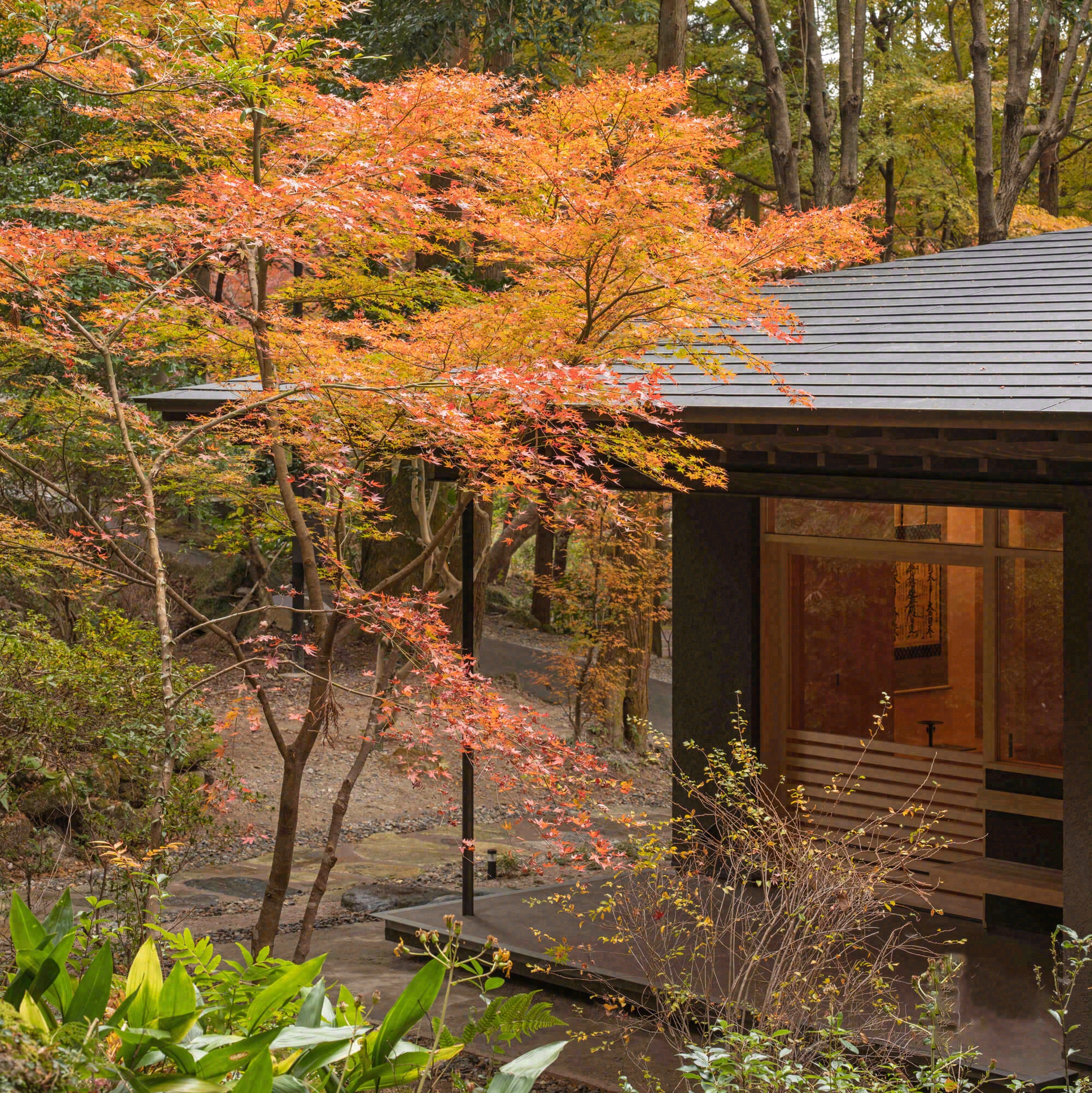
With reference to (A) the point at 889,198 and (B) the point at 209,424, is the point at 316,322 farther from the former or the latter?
(A) the point at 889,198

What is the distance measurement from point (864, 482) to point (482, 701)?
2.49m

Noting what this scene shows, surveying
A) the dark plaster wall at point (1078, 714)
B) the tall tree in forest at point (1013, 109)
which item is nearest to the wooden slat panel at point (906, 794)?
the dark plaster wall at point (1078, 714)

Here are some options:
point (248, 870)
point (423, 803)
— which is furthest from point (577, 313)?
point (423, 803)

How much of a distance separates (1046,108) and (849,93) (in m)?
3.69

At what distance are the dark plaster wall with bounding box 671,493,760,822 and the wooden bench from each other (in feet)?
5.19

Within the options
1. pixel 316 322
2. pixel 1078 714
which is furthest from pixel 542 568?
pixel 1078 714

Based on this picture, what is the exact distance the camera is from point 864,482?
6.48 metres

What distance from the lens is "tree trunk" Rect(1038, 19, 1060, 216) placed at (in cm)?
1596

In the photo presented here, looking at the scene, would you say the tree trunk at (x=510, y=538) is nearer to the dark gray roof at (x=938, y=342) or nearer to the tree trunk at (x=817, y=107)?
the dark gray roof at (x=938, y=342)

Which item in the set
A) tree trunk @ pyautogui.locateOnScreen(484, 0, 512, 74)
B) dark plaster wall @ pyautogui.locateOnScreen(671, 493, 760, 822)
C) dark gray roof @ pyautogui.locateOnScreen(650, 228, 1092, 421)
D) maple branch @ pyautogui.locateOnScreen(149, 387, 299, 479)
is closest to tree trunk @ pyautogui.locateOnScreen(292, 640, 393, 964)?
maple branch @ pyautogui.locateOnScreen(149, 387, 299, 479)

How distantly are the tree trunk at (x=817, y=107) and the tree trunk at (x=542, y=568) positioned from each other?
26.5 ft

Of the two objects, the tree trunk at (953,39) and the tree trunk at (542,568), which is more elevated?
the tree trunk at (953,39)

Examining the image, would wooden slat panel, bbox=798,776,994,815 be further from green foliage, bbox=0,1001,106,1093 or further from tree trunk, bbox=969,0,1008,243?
tree trunk, bbox=969,0,1008,243

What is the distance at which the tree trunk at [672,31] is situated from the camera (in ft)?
40.7
